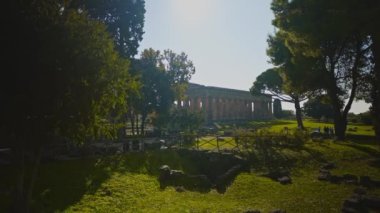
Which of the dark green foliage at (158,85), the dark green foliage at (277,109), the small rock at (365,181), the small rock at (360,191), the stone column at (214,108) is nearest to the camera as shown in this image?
the small rock at (360,191)

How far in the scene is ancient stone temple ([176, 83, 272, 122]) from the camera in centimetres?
7275

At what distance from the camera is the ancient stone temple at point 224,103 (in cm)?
7275

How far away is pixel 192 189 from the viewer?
16.0 metres

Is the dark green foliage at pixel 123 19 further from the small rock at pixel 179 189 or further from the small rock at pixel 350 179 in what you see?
the small rock at pixel 350 179

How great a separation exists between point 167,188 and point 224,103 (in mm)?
72197

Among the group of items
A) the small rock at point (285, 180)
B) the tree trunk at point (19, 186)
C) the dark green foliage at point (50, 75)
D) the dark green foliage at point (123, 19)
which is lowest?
the small rock at point (285, 180)

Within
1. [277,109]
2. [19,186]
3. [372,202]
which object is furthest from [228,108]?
[19,186]

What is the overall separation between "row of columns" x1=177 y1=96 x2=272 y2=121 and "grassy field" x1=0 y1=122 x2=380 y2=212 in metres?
45.6

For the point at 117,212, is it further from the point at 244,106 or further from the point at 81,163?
the point at 244,106

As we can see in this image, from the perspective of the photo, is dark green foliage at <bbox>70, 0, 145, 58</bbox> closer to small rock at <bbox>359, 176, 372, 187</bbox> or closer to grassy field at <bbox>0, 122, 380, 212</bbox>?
grassy field at <bbox>0, 122, 380, 212</bbox>

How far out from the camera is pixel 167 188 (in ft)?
51.4

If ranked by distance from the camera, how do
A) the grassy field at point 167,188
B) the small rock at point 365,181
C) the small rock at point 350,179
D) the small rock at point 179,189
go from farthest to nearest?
1. the small rock at point 179,189
2. the small rock at point 350,179
3. the small rock at point 365,181
4. the grassy field at point 167,188

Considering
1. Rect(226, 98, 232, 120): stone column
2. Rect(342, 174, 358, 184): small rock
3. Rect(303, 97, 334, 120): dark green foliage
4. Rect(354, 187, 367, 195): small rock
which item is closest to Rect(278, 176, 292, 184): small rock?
Rect(342, 174, 358, 184): small rock

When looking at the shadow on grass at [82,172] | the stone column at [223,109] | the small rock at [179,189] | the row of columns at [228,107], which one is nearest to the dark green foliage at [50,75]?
the shadow on grass at [82,172]
